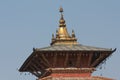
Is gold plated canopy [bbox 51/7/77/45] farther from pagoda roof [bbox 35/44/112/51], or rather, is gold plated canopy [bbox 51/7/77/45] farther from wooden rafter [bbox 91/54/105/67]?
wooden rafter [bbox 91/54/105/67]

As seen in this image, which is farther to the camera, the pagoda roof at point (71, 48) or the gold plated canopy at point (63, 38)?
the gold plated canopy at point (63, 38)

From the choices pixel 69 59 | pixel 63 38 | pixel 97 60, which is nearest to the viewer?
pixel 69 59

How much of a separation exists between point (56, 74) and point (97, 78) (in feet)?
11.0

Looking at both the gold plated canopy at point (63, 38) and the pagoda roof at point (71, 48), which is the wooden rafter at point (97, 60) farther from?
the gold plated canopy at point (63, 38)

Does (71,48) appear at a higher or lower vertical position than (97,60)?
higher

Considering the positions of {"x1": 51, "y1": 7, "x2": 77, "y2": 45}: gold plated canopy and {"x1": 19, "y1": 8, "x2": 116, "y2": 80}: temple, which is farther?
{"x1": 51, "y1": 7, "x2": 77, "y2": 45}: gold plated canopy

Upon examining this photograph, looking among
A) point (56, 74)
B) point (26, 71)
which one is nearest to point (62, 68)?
point (56, 74)

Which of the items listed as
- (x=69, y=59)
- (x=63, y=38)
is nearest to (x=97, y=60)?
(x=69, y=59)

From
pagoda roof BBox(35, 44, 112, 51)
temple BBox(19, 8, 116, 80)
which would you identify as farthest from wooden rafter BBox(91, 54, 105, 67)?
pagoda roof BBox(35, 44, 112, 51)

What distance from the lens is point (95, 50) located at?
1714 inches

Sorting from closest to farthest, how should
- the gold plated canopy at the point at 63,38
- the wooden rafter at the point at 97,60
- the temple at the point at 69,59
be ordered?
the temple at the point at 69,59, the wooden rafter at the point at 97,60, the gold plated canopy at the point at 63,38

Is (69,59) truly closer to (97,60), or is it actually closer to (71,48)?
(71,48)

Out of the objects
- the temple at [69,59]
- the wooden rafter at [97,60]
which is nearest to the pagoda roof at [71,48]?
the temple at [69,59]

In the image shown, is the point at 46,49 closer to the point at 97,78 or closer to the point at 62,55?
the point at 62,55
